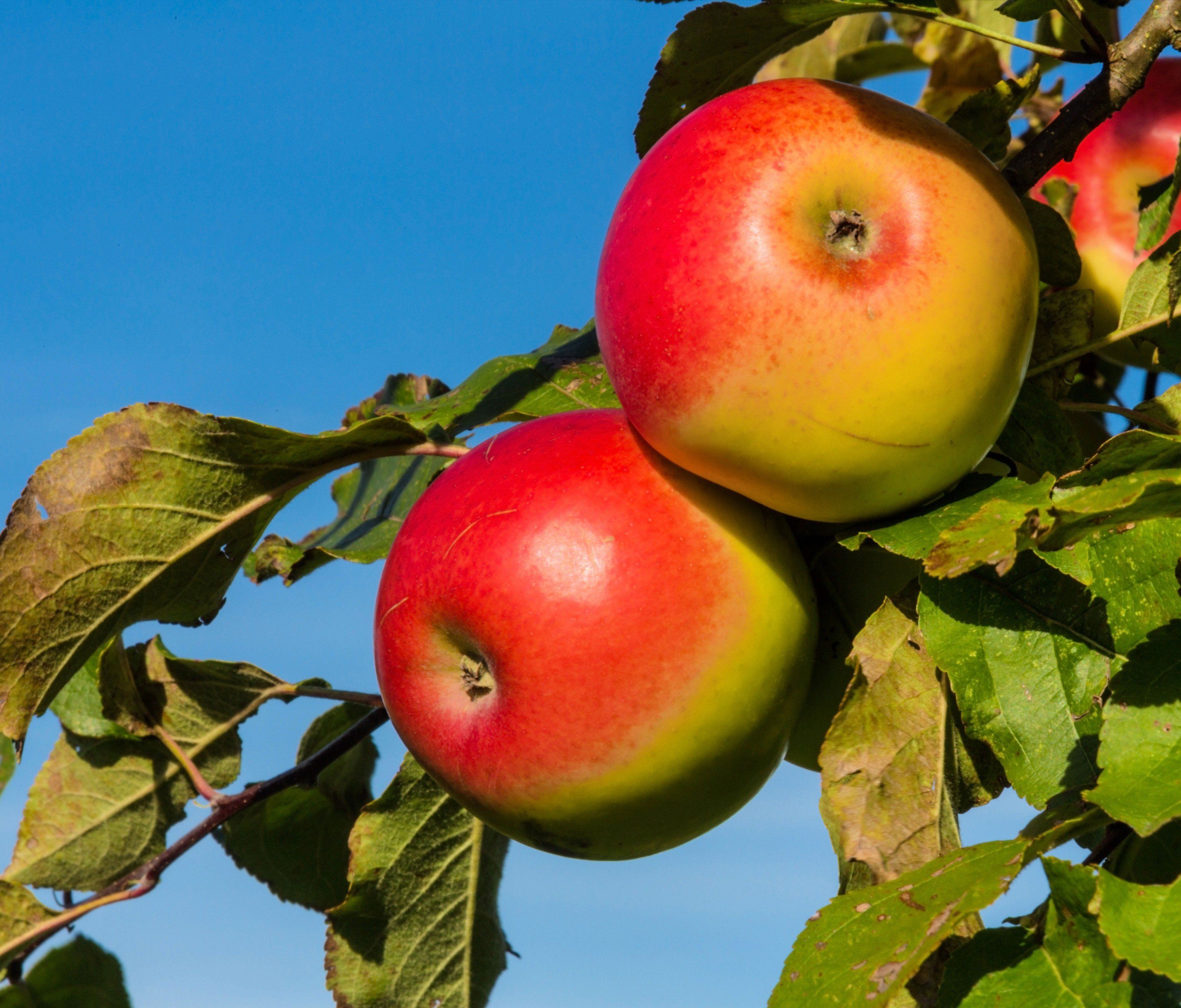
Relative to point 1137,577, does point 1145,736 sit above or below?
below

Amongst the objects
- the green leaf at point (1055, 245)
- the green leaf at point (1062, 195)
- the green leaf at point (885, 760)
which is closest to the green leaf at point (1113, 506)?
the green leaf at point (885, 760)

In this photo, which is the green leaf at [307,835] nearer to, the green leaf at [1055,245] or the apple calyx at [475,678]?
the apple calyx at [475,678]

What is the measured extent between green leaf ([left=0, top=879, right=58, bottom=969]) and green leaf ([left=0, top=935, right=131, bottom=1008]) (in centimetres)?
8

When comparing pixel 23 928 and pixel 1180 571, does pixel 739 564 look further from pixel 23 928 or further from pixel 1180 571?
pixel 23 928

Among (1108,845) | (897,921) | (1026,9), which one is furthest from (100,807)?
(1026,9)

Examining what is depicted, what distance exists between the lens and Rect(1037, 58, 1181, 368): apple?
5.65 ft

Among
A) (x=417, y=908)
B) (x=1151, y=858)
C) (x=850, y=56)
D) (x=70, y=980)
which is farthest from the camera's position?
(x=850, y=56)

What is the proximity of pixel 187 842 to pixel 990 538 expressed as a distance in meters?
1.27

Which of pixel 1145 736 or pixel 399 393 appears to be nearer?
pixel 1145 736

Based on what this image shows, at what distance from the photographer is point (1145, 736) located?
2.95ft

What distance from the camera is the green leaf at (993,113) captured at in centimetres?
→ 124

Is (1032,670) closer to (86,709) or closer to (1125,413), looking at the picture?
(1125,413)

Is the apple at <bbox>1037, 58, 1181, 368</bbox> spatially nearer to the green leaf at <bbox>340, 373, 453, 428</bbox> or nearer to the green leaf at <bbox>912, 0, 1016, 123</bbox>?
the green leaf at <bbox>912, 0, 1016, 123</bbox>

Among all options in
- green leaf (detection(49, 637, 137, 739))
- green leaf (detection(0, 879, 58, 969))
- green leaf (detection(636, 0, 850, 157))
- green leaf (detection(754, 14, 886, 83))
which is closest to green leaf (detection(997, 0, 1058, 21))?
green leaf (detection(636, 0, 850, 157))
